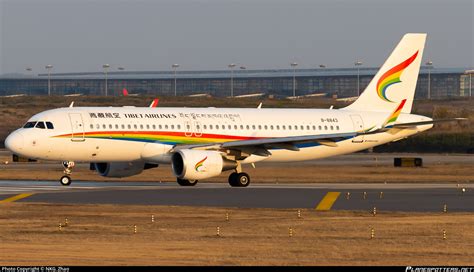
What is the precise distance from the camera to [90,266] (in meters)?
23.7

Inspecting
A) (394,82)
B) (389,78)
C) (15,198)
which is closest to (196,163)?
(15,198)

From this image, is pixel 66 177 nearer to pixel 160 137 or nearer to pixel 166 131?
pixel 160 137

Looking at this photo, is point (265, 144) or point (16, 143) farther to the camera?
point (265, 144)

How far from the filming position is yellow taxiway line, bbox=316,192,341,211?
1614 inches

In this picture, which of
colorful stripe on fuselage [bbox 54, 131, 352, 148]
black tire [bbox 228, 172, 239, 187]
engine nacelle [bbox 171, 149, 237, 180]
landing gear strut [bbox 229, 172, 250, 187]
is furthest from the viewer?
black tire [bbox 228, 172, 239, 187]

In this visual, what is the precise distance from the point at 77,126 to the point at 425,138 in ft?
169

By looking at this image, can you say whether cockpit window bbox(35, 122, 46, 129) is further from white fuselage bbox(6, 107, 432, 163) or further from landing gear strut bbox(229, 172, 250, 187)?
landing gear strut bbox(229, 172, 250, 187)

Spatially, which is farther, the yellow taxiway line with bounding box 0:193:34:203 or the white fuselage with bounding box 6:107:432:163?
the white fuselage with bounding box 6:107:432:163

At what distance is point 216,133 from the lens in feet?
183

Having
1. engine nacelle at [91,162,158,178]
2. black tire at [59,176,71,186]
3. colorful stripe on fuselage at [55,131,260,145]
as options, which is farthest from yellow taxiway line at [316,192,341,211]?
black tire at [59,176,71,186]

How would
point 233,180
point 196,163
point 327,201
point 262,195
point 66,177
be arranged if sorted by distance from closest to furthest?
point 327,201
point 262,195
point 196,163
point 66,177
point 233,180

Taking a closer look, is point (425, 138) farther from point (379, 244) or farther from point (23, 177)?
point (379, 244)

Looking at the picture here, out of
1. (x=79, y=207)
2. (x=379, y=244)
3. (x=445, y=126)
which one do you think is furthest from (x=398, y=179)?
(x=445, y=126)

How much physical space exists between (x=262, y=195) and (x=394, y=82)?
57.7 ft
